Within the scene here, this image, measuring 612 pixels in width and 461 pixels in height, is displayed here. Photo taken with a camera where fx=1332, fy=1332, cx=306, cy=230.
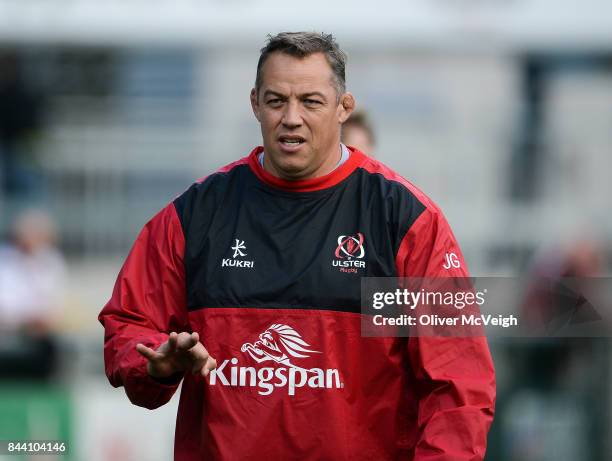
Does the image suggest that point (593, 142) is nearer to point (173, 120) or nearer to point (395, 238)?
point (173, 120)

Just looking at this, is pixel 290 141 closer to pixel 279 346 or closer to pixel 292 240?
pixel 292 240

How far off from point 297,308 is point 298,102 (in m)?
0.70

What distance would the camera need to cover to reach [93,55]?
1680 cm

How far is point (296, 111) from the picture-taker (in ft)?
14.7

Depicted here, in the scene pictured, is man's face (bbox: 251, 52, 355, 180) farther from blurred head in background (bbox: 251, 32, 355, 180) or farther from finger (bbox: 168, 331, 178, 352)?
finger (bbox: 168, 331, 178, 352)

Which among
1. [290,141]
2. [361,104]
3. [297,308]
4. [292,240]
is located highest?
[361,104]

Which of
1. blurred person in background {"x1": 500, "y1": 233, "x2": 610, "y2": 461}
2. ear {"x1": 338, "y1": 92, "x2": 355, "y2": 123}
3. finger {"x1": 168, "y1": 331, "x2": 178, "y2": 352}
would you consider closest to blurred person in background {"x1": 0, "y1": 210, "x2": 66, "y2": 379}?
blurred person in background {"x1": 500, "y1": 233, "x2": 610, "y2": 461}

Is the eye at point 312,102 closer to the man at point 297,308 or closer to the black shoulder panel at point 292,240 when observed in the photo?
the man at point 297,308

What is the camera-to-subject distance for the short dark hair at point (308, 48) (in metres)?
4.51

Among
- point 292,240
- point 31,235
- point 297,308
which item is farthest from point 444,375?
point 31,235

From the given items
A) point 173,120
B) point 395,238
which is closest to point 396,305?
point 395,238

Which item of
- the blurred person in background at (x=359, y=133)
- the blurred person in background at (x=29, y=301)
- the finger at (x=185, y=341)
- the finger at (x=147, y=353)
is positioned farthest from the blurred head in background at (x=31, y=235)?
the finger at (x=185, y=341)

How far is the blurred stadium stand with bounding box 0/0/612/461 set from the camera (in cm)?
1398

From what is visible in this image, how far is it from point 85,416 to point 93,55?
8110 mm
